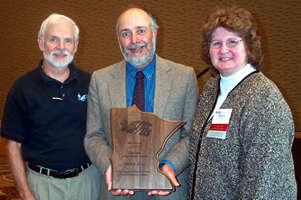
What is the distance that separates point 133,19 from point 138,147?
75cm

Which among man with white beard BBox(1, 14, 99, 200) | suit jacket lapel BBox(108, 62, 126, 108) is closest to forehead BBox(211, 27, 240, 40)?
suit jacket lapel BBox(108, 62, 126, 108)

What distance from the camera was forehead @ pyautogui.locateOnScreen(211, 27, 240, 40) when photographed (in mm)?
1413

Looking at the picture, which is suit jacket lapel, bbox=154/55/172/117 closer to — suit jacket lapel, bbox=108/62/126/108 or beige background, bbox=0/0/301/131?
suit jacket lapel, bbox=108/62/126/108

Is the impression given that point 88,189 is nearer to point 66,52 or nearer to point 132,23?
point 66,52

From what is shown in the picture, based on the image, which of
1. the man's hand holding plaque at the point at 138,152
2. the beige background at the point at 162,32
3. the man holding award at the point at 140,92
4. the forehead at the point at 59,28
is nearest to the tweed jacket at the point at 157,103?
the man holding award at the point at 140,92

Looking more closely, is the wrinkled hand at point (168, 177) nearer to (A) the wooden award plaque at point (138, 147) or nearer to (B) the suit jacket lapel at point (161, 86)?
(A) the wooden award plaque at point (138, 147)

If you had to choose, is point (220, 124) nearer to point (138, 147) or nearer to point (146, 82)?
point (138, 147)

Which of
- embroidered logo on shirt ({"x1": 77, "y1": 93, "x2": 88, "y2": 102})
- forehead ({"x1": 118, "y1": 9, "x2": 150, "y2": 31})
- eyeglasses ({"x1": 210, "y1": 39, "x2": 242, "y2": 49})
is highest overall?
forehead ({"x1": 118, "y1": 9, "x2": 150, "y2": 31})

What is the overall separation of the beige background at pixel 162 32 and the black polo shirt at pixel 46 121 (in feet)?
13.2

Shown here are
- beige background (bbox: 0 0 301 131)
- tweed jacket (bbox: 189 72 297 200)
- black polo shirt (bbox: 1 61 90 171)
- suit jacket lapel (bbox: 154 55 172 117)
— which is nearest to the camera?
tweed jacket (bbox: 189 72 297 200)

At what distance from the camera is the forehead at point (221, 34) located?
141 cm

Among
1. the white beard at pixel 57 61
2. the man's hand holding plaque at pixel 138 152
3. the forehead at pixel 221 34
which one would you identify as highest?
the forehead at pixel 221 34

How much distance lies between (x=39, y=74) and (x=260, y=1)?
457 centimetres

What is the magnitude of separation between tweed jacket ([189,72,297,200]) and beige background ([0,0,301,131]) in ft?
14.1
